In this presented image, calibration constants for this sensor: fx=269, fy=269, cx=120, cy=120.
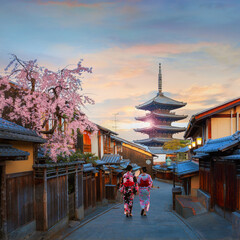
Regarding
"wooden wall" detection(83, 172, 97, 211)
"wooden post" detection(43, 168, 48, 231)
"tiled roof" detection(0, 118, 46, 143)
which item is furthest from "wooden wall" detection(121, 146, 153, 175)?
"tiled roof" detection(0, 118, 46, 143)

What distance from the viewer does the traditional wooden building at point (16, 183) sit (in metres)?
6.48

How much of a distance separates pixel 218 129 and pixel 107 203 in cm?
929

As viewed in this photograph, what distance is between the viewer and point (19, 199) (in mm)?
7387

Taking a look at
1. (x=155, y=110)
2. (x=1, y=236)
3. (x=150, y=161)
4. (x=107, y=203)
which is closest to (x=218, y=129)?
(x=107, y=203)

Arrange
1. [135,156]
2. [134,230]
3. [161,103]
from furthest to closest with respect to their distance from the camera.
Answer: [161,103] → [135,156] → [134,230]

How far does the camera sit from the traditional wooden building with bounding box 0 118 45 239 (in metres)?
6.48

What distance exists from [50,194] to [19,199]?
5.24ft

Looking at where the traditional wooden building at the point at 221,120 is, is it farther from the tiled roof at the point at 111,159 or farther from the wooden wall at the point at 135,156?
the wooden wall at the point at 135,156

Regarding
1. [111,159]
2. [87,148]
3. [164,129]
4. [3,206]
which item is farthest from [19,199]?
[164,129]

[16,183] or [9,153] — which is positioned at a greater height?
[9,153]

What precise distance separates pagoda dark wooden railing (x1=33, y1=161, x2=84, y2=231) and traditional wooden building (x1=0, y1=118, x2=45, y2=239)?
0.60 ft

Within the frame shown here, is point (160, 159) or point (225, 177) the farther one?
point (160, 159)

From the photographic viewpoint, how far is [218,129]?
15867 millimetres

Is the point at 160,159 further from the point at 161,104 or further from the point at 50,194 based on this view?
the point at 50,194
